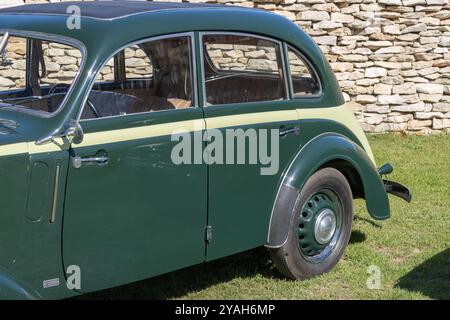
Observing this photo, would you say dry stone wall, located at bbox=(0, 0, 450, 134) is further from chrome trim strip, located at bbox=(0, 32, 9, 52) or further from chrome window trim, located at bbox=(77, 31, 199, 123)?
chrome trim strip, located at bbox=(0, 32, 9, 52)

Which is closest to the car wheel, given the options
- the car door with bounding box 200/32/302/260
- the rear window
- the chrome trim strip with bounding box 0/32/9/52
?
the car door with bounding box 200/32/302/260

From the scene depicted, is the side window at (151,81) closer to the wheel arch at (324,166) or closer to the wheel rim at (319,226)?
the wheel arch at (324,166)

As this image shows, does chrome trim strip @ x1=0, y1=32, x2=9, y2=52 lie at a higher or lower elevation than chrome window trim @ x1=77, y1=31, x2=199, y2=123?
higher

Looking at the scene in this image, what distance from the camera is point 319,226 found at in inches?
201

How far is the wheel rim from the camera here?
16.5 ft

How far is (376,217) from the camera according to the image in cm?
551

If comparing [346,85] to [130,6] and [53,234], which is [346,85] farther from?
[53,234]

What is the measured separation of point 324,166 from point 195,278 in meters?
1.19

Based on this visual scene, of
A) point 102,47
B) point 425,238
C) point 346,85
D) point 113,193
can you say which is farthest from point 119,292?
→ point 346,85

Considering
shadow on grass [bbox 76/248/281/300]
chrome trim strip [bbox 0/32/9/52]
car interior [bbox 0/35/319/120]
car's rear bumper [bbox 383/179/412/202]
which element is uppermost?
chrome trim strip [bbox 0/32/9/52]

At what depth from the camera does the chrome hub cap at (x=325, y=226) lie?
509 centimetres

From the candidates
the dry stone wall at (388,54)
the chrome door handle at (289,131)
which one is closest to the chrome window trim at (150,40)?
the chrome door handle at (289,131)

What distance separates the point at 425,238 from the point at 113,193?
3.28 metres

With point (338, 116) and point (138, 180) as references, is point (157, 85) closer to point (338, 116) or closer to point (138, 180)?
point (138, 180)
